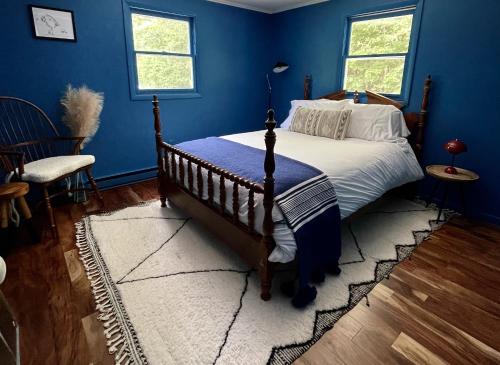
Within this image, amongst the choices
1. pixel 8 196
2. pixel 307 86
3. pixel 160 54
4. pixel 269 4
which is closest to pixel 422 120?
pixel 307 86

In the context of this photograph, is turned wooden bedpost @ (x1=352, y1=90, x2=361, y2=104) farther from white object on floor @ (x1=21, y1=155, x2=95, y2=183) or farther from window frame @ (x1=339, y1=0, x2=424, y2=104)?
white object on floor @ (x1=21, y1=155, x2=95, y2=183)

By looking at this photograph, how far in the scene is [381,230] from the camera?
2439mm

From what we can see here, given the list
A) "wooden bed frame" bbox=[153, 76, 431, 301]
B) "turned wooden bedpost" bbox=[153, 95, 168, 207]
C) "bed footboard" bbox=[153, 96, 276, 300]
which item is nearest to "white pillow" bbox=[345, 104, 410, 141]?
"wooden bed frame" bbox=[153, 76, 431, 301]

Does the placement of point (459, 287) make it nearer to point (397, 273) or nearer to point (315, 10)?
point (397, 273)

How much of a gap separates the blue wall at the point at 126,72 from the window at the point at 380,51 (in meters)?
1.43

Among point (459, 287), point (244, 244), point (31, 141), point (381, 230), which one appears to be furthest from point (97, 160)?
point (459, 287)

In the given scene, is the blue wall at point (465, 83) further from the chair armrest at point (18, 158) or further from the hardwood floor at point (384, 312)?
the chair armrest at point (18, 158)

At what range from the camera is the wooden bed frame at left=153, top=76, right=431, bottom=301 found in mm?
1515

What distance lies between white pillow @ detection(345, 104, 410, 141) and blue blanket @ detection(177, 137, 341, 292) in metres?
1.19

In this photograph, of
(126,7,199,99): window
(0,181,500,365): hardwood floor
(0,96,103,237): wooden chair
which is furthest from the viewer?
(126,7,199,99): window

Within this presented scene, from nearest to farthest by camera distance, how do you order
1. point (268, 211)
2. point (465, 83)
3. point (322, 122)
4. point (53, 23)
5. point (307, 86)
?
1. point (268, 211)
2. point (465, 83)
3. point (53, 23)
4. point (322, 122)
5. point (307, 86)

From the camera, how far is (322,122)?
9.70 ft

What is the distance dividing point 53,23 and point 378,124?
3.23m

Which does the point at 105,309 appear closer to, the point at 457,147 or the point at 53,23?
the point at 53,23
